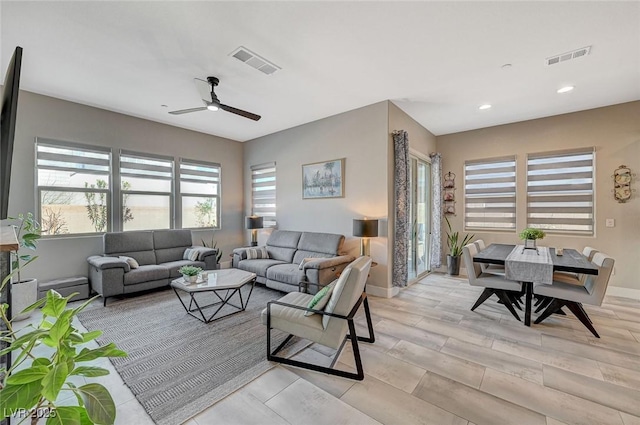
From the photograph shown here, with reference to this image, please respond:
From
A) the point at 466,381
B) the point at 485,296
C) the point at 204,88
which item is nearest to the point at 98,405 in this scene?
the point at 466,381

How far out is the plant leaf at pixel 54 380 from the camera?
78 centimetres

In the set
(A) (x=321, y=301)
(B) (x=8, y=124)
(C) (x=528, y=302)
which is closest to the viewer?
(B) (x=8, y=124)

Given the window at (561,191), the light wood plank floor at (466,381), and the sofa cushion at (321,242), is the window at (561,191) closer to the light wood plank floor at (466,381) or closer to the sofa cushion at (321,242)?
the light wood plank floor at (466,381)

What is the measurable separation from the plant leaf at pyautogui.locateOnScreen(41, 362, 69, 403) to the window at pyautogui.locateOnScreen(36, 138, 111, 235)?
4663 millimetres

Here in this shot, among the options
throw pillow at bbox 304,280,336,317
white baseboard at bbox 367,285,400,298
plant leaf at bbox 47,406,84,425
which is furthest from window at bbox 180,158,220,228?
plant leaf at bbox 47,406,84,425

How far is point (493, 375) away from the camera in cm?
228

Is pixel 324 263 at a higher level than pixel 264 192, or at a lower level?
lower

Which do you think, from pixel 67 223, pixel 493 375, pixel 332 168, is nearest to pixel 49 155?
pixel 67 223

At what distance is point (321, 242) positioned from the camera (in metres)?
4.80

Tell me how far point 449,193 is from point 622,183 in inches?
99.6

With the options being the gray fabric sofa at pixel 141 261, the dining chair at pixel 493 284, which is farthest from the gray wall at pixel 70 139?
the dining chair at pixel 493 284

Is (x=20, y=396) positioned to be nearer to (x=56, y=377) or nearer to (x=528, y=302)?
(x=56, y=377)

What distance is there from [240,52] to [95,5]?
1.23 meters

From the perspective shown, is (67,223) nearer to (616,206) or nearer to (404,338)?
(404,338)
